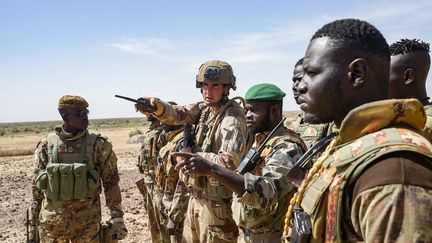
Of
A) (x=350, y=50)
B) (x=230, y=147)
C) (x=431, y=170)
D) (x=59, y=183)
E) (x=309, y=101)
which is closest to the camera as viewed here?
(x=431, y=170)

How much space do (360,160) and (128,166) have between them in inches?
640

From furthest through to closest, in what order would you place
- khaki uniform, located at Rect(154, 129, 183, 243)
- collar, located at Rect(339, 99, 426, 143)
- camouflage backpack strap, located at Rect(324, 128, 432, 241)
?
khaki uniform, located at Rect(154, 129, 183, 243), collar, located at Rect(339, 99, 426, 143), camouflage backpack strap, located at Rect(324, 128, 432, 241)

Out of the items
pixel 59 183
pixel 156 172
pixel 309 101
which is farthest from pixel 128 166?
pixel 309 101

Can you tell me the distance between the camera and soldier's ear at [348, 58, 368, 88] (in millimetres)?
1533

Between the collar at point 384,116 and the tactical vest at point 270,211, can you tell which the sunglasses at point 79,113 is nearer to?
the tactical vest at point 270,211

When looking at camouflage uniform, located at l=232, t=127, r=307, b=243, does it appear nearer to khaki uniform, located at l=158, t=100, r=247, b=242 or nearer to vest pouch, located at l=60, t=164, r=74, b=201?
khaki uniform, located at l=158, t=100, r=247, b=242

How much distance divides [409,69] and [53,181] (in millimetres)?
3659

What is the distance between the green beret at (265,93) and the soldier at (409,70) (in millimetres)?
920

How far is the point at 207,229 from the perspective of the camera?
14.0 feet

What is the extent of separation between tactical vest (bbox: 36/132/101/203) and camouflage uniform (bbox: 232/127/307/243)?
192 cm

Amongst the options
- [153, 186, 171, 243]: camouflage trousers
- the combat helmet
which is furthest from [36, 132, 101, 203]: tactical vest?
[153, 186, 171, 243]: camouflage trousers

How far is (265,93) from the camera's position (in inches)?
141

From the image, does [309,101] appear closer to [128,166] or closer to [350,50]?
[350,50]

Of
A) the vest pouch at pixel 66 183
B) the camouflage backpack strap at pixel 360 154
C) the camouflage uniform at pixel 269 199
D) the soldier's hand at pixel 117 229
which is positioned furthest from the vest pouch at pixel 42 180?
the camouflage backpack strap at pixel 360 154
